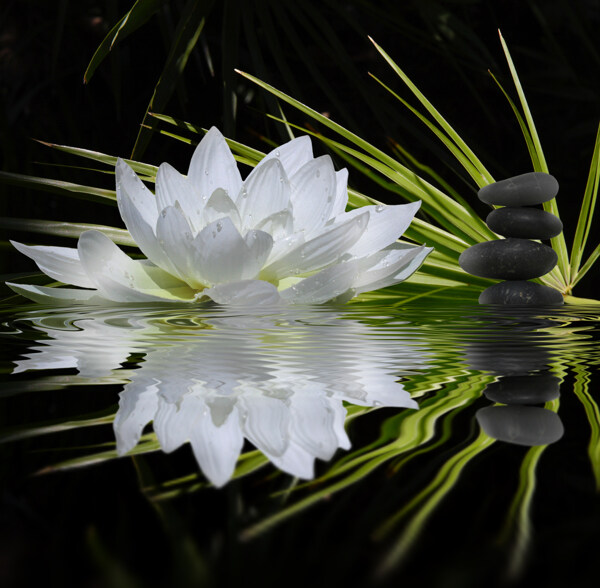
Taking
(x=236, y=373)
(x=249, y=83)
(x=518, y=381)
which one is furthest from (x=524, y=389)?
(x=249, y=83)

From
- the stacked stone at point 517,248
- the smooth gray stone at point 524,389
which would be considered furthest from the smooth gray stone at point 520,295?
the smooth gray stone at point 524,389

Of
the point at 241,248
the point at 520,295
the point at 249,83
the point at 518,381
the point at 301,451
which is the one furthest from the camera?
the point at 249,83

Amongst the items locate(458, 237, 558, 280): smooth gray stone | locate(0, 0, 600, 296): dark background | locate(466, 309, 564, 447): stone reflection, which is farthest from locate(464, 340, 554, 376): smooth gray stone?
locate(0, 0, 600, 296): dark background

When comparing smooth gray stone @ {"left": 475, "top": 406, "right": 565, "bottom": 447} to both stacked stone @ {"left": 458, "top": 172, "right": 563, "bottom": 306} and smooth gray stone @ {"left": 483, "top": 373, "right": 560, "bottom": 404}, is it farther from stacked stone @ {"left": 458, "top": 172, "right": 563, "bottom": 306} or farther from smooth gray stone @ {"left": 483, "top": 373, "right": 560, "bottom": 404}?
stacked stone @ {"left": 458, "top": 172, "right": 563, "bottom": 306}

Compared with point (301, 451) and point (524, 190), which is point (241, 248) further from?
point (524, 190)

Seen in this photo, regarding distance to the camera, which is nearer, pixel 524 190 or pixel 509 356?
pixel 509 356
